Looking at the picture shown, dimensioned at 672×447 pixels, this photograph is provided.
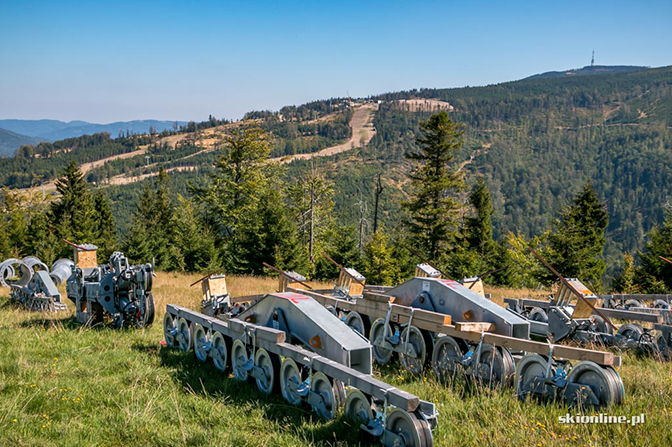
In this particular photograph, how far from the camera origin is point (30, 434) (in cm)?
566

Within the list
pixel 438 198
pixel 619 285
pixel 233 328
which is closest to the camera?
pixel 233 328

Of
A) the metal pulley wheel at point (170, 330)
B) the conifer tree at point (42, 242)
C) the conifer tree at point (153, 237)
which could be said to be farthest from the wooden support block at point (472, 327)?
the conifer tree at point (42, 242)

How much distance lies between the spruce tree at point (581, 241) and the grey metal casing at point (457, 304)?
70.3 ft

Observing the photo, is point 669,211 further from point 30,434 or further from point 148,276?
point 30,434

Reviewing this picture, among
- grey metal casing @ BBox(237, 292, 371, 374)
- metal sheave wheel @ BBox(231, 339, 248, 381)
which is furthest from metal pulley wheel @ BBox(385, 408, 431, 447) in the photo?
metal sheave wheel @ BBox(231, 339, 248, 381)

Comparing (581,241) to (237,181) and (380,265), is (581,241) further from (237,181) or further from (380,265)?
(237,181)

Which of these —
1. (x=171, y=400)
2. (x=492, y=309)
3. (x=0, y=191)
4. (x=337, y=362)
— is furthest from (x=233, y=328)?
(x=0, y=191)

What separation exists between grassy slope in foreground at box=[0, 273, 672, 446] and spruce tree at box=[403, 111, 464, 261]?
30267mm

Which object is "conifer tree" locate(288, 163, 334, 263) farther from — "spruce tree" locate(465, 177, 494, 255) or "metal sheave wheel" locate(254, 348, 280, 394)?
"metal sheave wheel" locate(254, 348, 280, 394)

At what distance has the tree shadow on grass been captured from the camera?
18.2 feet

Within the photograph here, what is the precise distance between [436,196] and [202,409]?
34.8 meters

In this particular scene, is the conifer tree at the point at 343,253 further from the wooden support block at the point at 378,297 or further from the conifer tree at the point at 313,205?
the wooden support block at the point at 378,297

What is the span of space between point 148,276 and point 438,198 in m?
31.1

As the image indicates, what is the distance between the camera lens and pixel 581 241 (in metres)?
28.8
